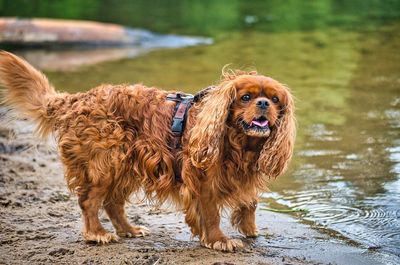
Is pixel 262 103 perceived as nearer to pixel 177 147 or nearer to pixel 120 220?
pixel 177 147

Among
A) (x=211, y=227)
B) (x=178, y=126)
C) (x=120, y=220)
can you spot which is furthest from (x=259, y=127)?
(x=120, y=220)

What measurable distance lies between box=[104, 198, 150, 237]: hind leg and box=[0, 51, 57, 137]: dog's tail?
2.62 ft

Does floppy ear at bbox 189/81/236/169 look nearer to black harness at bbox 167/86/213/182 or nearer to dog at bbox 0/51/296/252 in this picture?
dog at bbox 0/51/296/252

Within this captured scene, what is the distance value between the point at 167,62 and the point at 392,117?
Answer: 6044mm

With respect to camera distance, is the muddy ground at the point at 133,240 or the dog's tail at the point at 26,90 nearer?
the muddy ground at the point at 133,240

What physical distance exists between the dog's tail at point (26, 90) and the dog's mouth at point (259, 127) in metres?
1.80

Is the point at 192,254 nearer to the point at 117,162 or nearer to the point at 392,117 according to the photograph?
the point at 117,162

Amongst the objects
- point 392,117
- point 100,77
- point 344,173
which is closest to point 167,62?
point 100,77

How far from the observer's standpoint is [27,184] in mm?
7305

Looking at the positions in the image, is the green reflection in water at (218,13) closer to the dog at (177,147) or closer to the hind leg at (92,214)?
the dog at (177,147)

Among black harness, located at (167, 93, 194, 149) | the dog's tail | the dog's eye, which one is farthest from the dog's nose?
the dog's tail

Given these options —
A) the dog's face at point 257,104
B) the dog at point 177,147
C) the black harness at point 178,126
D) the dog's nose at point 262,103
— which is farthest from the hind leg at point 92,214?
the dog's nose at point 262,103

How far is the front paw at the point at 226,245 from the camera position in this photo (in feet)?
18.4

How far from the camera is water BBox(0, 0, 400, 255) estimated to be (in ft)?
22.7
